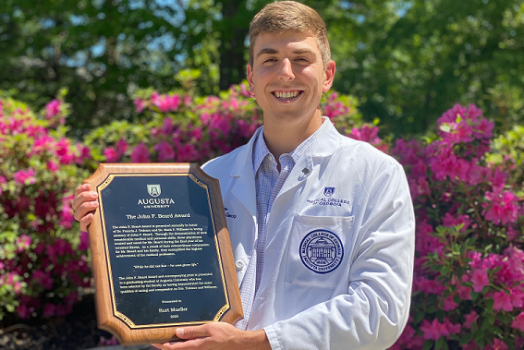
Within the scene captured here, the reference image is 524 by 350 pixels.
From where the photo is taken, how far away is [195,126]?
4.70 meters

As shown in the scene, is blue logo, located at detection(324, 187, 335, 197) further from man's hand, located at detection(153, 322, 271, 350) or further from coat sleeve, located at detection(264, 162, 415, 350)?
man's hand, located at detection(153, 322, 271, 350)

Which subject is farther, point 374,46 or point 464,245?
point 374,46

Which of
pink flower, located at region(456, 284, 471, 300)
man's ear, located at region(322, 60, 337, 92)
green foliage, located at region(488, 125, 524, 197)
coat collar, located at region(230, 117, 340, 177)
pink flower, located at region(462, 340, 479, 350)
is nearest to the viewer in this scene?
coat collar, located at region(230, 117, 340, 177)

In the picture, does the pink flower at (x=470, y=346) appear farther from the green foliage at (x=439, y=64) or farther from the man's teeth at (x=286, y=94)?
the green foliage at (x=439, y=64)

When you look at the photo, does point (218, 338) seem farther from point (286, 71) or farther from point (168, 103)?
point (168, 103)

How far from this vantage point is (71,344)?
4895 mm

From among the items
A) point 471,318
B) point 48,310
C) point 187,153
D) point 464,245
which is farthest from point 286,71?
point 48,310

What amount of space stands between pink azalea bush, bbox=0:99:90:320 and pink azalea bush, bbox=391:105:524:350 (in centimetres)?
318

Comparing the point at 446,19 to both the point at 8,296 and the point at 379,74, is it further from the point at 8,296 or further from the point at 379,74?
the point at 8,296

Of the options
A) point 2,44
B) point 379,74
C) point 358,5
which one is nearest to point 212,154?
point 379,74

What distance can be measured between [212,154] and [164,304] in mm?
2530

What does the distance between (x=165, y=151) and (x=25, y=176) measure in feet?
4.42

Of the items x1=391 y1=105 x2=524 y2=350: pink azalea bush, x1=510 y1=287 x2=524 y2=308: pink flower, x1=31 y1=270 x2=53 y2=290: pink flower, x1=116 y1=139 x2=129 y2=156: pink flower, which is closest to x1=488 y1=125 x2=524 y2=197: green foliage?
x1=391 y1=105 x2=524 y2=350: pink azalea bush

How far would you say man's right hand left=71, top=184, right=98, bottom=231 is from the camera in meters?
2.11
